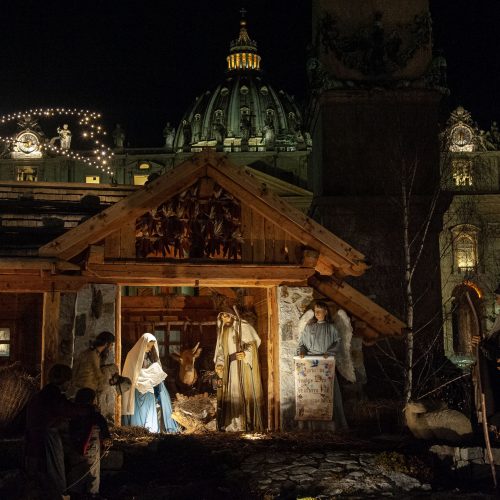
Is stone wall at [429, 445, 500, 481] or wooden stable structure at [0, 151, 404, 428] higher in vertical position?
wooden stable structure at [0, 151, 404, 428]

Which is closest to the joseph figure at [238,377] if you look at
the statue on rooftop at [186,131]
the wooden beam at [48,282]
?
the wooden beam at [48,282]

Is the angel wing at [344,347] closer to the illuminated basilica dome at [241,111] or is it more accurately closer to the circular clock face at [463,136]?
the circular clock face at [463,136]

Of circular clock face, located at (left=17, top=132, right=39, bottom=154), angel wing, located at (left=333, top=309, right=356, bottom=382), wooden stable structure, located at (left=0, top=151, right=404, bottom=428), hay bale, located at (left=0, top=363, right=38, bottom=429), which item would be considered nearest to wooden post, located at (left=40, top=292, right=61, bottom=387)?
wooden stable structure, located at (left=0, top=151, right=404, bottom=428)

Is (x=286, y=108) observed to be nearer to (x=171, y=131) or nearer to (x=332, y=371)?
(x=171, y=131)

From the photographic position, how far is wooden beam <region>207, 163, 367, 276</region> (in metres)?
13.7

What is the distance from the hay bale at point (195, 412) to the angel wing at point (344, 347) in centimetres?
359

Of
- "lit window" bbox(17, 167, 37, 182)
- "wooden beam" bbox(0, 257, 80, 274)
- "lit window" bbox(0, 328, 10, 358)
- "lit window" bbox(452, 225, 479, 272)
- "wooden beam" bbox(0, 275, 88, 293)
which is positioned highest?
"lit window" bbox(17, 167, 37, 182)

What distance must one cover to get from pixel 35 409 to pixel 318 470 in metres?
3.96

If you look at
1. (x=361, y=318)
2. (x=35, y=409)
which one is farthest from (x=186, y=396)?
(x=35, y=409)

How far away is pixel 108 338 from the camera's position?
12.6m

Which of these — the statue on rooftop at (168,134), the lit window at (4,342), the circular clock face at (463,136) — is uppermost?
the statue on rooftop at (168,134)

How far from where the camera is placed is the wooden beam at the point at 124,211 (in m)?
12.8

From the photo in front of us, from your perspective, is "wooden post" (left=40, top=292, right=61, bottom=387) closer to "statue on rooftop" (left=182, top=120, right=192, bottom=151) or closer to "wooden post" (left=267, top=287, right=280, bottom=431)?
"wooden post" (left=267, top=287, right=280, bottom=431)

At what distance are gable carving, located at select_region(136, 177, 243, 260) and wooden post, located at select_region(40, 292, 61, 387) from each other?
1.63 metres
